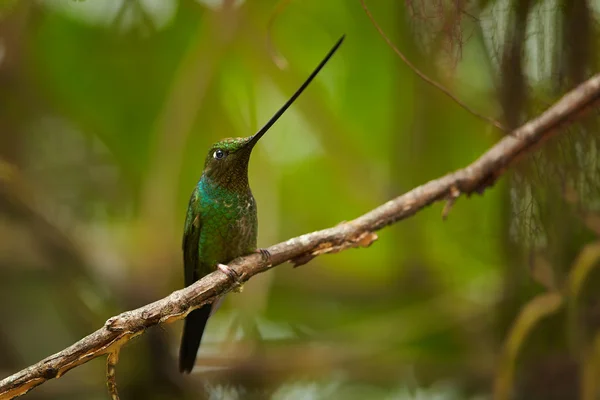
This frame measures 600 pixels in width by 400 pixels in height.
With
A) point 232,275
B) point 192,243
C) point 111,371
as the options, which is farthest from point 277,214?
point 111,371

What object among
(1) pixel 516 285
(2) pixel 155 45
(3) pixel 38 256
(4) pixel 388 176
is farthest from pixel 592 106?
(3) pixel 38 256

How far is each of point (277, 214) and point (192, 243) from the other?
146cm

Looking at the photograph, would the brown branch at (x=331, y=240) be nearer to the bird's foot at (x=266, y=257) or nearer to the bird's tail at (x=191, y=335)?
the bird's foot at (x=266, y=257)

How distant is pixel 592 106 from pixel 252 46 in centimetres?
196

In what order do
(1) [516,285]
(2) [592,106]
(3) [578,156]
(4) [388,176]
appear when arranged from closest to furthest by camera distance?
1. (2) [592,106]
2. (3) [578,156]
3. (1) [516,285]
4. (4) [388,176]

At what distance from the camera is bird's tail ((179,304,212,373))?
7.21 feet

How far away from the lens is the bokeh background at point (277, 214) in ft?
9.94

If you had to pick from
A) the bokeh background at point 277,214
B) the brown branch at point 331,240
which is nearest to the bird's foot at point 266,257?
the brown branch at point 331,240

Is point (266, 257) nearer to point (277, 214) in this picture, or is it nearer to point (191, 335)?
point (191, 335)

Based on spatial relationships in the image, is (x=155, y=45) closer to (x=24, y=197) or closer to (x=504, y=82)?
(x=24, y=197)

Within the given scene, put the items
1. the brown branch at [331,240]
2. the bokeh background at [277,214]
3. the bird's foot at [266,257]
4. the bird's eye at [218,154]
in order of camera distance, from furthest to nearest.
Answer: the bokeh background at [277,214] < the bird's eye at [218,154] < the bird's foot at [266,257] < the brown branch at [331,240]

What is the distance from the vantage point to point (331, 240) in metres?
1.91

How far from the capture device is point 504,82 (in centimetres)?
225

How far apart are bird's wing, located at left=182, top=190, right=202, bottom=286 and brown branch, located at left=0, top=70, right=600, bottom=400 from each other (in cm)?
23
